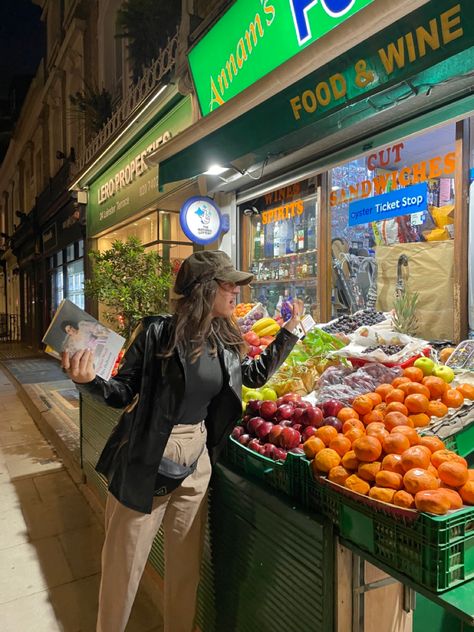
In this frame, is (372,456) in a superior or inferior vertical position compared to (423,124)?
inferior

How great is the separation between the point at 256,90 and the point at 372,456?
2.47m

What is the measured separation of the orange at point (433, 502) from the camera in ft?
4.46

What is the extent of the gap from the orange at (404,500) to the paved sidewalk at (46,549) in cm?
209

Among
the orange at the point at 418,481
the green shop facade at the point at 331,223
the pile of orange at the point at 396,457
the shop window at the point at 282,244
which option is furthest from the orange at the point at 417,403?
the shop window at the point at 282,244

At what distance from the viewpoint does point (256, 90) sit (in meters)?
2.96

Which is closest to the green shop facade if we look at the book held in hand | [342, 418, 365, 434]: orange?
[342, 418, 365, 434]: orange

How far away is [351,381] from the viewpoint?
2.75 m

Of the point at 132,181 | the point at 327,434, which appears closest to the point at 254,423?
the point at 327,434

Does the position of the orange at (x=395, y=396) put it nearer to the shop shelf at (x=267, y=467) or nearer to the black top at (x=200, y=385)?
the shop shelf at (x=267, y=467)

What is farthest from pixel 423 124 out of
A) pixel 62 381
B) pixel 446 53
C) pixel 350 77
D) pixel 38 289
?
pixel 38 289

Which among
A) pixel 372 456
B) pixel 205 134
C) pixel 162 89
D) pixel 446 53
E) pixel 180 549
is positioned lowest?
pixel 180 549

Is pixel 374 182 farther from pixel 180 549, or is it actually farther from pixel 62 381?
pixel 62 381

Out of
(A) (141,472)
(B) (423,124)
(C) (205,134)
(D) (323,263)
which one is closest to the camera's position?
(A) (141,472)

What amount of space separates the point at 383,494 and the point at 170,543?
124cm
